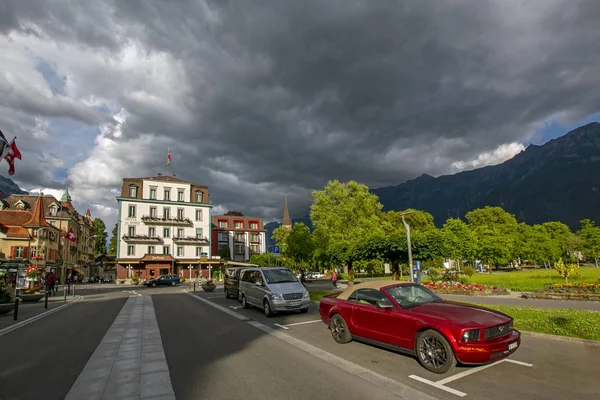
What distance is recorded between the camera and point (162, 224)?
192 feet

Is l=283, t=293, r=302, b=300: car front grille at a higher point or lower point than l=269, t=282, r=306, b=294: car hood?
lower

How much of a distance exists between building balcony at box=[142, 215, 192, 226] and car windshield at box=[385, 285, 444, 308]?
56334 mm

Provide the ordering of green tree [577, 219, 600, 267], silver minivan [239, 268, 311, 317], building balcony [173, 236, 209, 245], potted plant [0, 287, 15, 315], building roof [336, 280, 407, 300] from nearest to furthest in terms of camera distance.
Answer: building roof [336, 280, 407, 300] → silver minivan [239, 268, 311, 317] → potted plant [0, 287, 15, 315] → green tree [577, 219, 600, 267] → building balcony [173, 236, 209, 245]

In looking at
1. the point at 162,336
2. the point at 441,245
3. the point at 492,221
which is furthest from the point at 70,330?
the point at 492,221

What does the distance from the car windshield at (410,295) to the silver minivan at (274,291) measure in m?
6.19

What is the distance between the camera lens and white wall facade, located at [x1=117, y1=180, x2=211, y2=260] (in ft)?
184

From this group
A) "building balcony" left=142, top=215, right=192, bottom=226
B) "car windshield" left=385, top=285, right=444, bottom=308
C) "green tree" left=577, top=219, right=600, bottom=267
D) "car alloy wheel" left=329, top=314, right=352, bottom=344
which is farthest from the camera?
"green tree" left=577, top=219, right=600, bottom=267

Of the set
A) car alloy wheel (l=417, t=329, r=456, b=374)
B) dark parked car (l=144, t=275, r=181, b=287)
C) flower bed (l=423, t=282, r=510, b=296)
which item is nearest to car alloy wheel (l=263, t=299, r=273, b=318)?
car alloy wheel (l=417, t=329, r=456, b=374)

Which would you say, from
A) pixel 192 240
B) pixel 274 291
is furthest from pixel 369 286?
pixel 192 240

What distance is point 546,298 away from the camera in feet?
53.5

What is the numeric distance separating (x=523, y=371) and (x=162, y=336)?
29.7 ft

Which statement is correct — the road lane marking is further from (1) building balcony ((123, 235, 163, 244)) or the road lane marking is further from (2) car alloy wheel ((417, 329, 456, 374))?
(1) building balcony ((123, 235, 163, 244))

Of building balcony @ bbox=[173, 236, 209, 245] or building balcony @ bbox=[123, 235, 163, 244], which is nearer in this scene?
building balcony @ bbox=[123, 235, 163, 244]

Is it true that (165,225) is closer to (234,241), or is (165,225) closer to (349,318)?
(234,241)
